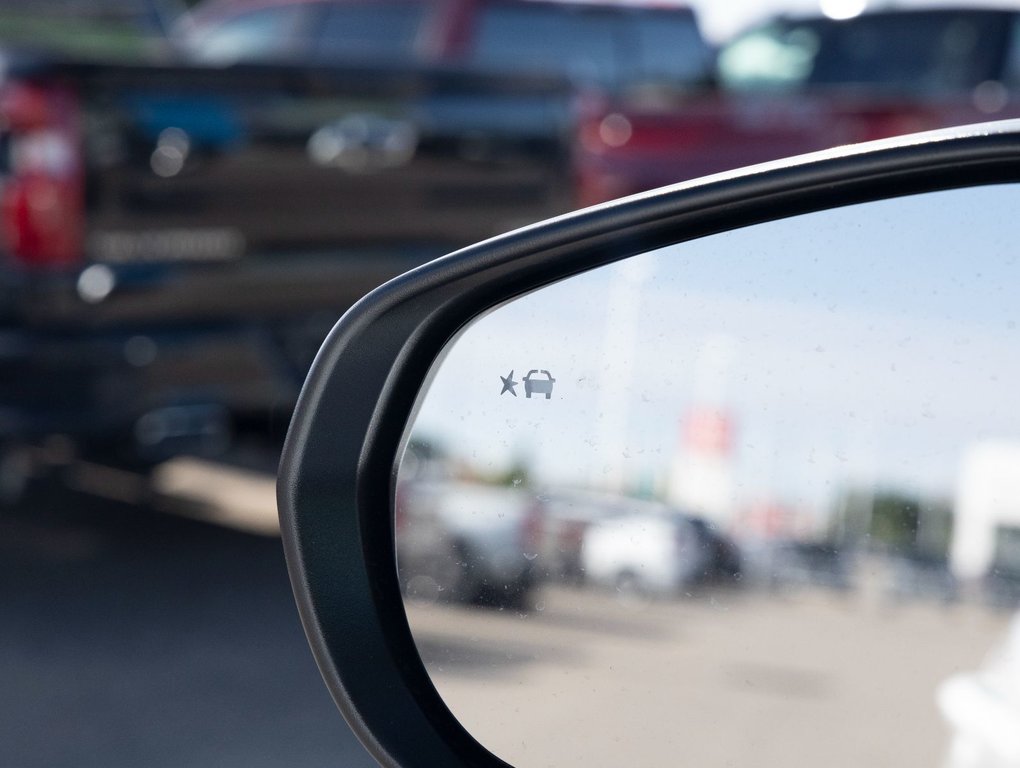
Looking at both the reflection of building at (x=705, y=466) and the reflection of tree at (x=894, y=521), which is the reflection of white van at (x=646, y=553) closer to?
the reflection of building at (x=705, y=466)

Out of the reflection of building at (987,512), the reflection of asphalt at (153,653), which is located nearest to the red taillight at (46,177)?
the reflection of asphalt at (153,653)

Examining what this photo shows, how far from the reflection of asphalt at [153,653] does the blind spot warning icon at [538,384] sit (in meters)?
2.27

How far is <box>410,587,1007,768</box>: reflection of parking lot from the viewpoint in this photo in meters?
1.06

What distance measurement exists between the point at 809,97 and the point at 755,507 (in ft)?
17.0

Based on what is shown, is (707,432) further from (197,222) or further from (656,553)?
(197,222)

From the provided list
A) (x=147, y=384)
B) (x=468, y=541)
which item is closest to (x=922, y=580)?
(x=468, y=541)

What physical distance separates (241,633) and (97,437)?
0.76 m

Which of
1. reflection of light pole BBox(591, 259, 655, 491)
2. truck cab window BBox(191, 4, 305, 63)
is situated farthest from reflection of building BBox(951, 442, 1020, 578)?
truck cab window BBox(191, 4, 305, 63)

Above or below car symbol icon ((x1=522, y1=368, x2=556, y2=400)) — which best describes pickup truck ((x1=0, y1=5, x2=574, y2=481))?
above

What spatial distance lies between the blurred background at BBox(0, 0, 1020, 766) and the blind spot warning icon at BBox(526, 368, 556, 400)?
226 centimetres

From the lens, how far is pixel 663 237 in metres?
1.25

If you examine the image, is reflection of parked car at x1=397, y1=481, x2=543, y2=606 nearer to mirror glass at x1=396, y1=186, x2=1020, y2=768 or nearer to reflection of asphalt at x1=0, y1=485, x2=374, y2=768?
mirror glass at x1=396, y1=186, x2=1020, y2=768

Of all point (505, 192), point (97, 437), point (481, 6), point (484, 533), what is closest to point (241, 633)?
point (97, 437)

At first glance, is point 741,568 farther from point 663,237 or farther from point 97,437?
point 97,437
